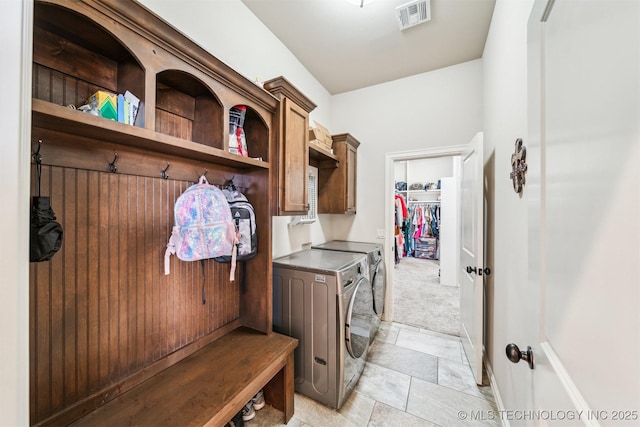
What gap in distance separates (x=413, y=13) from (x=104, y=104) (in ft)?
7.66

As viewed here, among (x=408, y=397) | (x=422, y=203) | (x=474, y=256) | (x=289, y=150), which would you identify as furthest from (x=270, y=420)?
(x=422, y=203)

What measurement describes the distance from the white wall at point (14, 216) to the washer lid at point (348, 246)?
2.33 m

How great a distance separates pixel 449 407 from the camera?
1.71m

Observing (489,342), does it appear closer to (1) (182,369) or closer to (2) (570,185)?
(2) (570,185)

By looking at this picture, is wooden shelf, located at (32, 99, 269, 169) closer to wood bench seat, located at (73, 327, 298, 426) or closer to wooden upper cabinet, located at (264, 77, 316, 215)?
wooden upper cabinet, located at (264, 77, 316, 215)

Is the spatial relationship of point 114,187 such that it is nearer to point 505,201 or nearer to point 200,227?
point 200,227

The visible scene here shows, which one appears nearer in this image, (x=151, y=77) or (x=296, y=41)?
(x=151, y=77)

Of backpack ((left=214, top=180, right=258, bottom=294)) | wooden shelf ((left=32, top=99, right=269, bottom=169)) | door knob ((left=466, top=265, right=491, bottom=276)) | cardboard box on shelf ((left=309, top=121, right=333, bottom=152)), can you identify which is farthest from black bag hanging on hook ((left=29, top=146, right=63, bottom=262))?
door knob ((left=466, top=265, right=491, bottom=276))

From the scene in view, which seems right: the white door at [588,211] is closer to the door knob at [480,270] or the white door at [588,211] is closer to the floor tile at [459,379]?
the door knob at [480,270]

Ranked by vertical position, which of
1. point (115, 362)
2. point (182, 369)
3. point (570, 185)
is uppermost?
point (570, 185)

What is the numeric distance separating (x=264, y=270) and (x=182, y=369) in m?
0.70

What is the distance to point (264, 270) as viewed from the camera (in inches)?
66.6

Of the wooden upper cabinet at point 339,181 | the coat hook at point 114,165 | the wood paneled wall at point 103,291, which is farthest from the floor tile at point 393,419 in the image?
the coat hook at point 114,165

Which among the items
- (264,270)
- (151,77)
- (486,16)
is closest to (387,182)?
(486,16)
